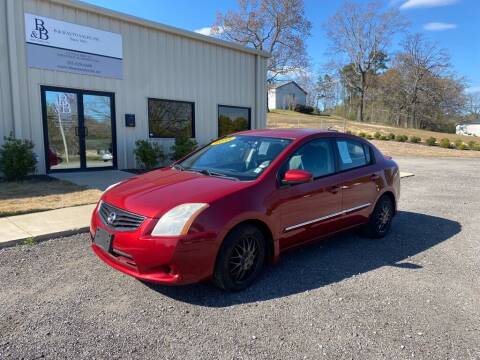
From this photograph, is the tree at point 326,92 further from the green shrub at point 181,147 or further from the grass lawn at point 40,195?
the grass lawn at point 40,195

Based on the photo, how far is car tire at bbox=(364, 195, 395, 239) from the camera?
5.24 m

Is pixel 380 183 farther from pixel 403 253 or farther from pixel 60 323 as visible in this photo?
pixel 60 323

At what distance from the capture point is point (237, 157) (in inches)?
172

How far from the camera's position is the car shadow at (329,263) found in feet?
11.5

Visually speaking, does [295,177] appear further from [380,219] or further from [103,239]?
[380,219]

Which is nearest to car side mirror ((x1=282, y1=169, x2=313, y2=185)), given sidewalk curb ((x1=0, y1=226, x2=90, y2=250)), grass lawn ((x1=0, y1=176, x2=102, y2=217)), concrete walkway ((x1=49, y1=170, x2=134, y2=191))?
sidewalk curb ((x1=0, y1=226, x2=90, y2=250))

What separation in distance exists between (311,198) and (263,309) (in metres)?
1.42

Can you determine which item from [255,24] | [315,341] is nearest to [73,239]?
[315,341]

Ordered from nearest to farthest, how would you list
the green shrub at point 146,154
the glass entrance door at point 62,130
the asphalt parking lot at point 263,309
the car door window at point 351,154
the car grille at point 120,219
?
the asphalt parking lot at point 263,309
the car grille at point 120,219
the car door window at point 351,154
the glass entrance door at point 62,130
the green shrub at point 146,154

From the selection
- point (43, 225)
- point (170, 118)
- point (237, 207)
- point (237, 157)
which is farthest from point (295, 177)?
point (170, 118)

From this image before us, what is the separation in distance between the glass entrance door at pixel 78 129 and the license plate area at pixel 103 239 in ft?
23.3

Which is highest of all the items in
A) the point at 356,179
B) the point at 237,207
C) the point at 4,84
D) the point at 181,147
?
the point at 4,84

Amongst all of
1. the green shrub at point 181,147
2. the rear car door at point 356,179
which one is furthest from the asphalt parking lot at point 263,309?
the green shrub at point 181,147

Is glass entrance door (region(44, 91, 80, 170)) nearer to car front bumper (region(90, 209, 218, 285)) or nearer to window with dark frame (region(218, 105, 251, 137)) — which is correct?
window with dark frame (region(218, 105, 251, 137))
